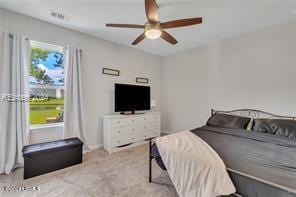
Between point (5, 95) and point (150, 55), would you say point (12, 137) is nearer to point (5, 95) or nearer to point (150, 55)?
point (5, 95)

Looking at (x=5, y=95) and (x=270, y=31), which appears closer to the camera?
(x=5, y=95)

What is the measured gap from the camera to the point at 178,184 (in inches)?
69.3

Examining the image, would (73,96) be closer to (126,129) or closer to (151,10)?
(126,129)

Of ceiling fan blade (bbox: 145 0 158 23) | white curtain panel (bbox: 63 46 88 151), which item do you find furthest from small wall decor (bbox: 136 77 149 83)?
ceiling fan blade (bbox: 145 0 158 23)

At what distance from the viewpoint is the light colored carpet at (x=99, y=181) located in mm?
2074

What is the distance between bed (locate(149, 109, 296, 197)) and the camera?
4.09 ft

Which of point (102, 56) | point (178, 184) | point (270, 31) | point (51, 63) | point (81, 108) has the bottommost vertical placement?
point (178, 184)

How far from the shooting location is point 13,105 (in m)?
2.65

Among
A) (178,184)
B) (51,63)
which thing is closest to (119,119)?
(51,63)

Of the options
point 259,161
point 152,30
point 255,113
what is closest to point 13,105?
point 152,30

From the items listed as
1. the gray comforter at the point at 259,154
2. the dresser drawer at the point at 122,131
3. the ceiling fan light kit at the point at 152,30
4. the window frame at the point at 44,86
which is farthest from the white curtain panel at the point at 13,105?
the gray comforter at the point at 259,154

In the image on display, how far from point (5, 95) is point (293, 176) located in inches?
156

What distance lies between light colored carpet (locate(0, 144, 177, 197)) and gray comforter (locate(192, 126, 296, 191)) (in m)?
0.93

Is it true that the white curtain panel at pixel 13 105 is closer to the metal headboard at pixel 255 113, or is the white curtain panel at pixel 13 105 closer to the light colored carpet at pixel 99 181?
the light colored carpet at pixel 99 181
